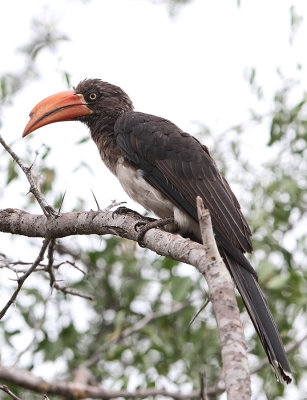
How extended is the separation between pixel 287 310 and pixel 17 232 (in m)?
2.30

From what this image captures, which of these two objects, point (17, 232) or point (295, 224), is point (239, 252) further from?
point (295, 224)

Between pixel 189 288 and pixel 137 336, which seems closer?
pixel 189 288

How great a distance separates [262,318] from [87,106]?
232cm

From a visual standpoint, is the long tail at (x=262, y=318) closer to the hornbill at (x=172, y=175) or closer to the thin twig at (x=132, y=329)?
the hornbill at (x=172, y=175)

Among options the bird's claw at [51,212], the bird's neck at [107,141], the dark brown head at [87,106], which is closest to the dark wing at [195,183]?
the bird's neck at [107,141]

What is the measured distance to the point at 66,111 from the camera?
5.20 m

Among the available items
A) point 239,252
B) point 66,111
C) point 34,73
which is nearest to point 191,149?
point 239,252

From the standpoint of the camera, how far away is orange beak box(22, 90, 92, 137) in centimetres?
494

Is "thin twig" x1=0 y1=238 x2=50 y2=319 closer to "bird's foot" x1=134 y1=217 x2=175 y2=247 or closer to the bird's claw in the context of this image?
the bird's claw

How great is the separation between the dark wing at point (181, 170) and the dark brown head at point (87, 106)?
44cm

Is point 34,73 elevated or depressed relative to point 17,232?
elevated

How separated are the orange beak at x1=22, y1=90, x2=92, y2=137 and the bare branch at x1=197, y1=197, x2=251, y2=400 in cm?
265

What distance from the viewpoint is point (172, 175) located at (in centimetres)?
428

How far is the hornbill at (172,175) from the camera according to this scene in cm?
381
